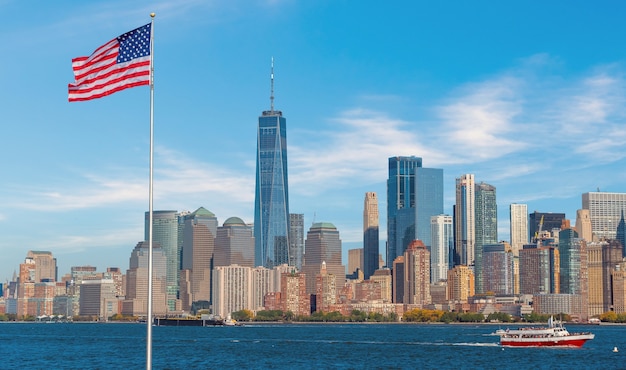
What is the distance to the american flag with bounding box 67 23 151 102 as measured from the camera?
52.2 m

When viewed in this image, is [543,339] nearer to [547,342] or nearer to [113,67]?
[547,342]

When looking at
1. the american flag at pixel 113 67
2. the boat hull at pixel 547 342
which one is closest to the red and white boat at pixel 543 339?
the boat hull at pixel 547 342

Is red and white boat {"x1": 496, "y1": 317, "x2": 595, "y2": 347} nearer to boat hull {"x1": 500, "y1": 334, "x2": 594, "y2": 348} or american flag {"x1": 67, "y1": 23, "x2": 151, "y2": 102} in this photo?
boat hull {"x1": 500, "y1": 334, "x2": 594, "y2": 348}

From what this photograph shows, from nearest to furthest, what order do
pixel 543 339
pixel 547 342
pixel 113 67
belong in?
pixel 113 67 < pixel 543 339 < pixel 547 342

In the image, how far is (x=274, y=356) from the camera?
177000mm

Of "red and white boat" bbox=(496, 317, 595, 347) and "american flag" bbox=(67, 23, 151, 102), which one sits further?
"red and white boat" bbox=(496, 317, 595, 347)

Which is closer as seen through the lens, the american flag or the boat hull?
the american flag

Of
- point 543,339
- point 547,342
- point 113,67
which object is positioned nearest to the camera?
point 113,67

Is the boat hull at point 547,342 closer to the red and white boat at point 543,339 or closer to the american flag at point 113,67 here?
the red and white boat at point 543,339

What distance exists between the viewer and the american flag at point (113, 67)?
52219 millimetres

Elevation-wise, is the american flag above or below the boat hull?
above

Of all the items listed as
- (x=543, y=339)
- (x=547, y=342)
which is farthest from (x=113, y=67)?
(x=547, y=342)

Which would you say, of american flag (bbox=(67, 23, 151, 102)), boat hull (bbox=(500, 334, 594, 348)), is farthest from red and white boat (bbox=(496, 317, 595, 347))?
american flag (bbox=(67, 23, 151, 102))

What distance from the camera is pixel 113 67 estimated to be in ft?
172
